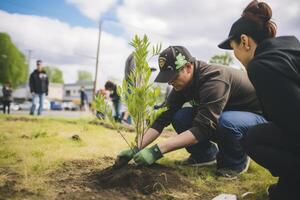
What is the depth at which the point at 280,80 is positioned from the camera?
1.79 meters

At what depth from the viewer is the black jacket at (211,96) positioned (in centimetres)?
285

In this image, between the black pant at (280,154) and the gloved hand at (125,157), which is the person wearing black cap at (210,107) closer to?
the gloved hand at (125,157)

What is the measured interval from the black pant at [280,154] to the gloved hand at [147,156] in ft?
2.79

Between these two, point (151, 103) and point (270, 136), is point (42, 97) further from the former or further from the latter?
point (270, 136)

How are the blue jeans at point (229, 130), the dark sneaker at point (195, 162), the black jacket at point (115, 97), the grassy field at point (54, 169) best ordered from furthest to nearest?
the black jacket at point (115, 97), the dark sneaker at point (195, 162), the blue jeans at point (229, 130), the grassy field at point (54, 169)

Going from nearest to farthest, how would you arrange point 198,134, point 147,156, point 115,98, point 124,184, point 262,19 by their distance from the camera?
point 262,19 → point 124,184 → point 147,156 → point 198,134 → point 115,98

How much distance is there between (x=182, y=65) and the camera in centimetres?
296

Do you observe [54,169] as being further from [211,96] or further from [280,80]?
[280,80]

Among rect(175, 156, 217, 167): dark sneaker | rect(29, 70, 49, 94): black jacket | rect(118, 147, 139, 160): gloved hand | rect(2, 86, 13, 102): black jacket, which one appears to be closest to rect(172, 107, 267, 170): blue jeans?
rect(175, 156, 217, 167): dark sneaker

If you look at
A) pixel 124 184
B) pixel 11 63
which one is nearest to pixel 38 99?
pixel 124 184

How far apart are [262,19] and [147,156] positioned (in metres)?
1.53

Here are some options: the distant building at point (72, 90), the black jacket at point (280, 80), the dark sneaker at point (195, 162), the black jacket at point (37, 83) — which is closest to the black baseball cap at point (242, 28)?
the black jacket at point (280, 80)

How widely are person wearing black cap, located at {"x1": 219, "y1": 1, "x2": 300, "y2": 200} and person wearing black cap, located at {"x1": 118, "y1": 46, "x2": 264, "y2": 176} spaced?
1.48ft

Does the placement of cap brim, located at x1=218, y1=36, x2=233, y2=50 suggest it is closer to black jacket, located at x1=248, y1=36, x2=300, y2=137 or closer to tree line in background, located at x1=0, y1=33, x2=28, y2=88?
black jacket, located at x1=248, y1=36, x2=300, y2=137
